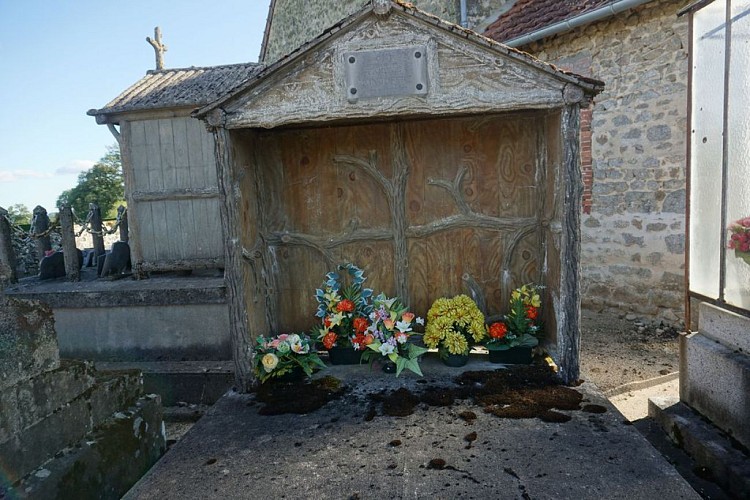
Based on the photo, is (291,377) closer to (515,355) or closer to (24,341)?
(515,355)

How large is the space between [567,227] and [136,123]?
560 centimetres

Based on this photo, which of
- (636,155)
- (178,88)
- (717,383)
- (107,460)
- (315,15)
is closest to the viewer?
(107,460)

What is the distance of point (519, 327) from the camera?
427 centimetres

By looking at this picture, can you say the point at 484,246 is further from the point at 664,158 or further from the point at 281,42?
the point at 281,42

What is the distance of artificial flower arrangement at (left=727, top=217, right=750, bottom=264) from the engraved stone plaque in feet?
7.89

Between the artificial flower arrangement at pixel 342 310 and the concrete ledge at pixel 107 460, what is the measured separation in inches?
57.3

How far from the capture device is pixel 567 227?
3.70m

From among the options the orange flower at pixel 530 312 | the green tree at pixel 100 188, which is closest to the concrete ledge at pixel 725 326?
the orange flower at pixel 530 312

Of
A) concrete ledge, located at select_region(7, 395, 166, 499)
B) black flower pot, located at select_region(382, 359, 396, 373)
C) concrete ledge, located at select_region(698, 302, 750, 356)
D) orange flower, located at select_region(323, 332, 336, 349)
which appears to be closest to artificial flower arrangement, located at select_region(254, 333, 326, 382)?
orange flower, located at select_region(323, 332, 336, 349)

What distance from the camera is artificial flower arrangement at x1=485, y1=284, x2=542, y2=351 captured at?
4.25 meters

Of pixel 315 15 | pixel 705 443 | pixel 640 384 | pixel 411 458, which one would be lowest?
pixel 640 384

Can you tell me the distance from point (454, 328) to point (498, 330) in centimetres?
36

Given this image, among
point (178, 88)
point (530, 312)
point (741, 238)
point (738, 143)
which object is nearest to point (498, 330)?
point (530, 312)

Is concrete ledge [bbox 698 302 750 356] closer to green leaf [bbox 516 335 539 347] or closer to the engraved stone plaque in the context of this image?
green leaf [bbox 516 335 539 347]
